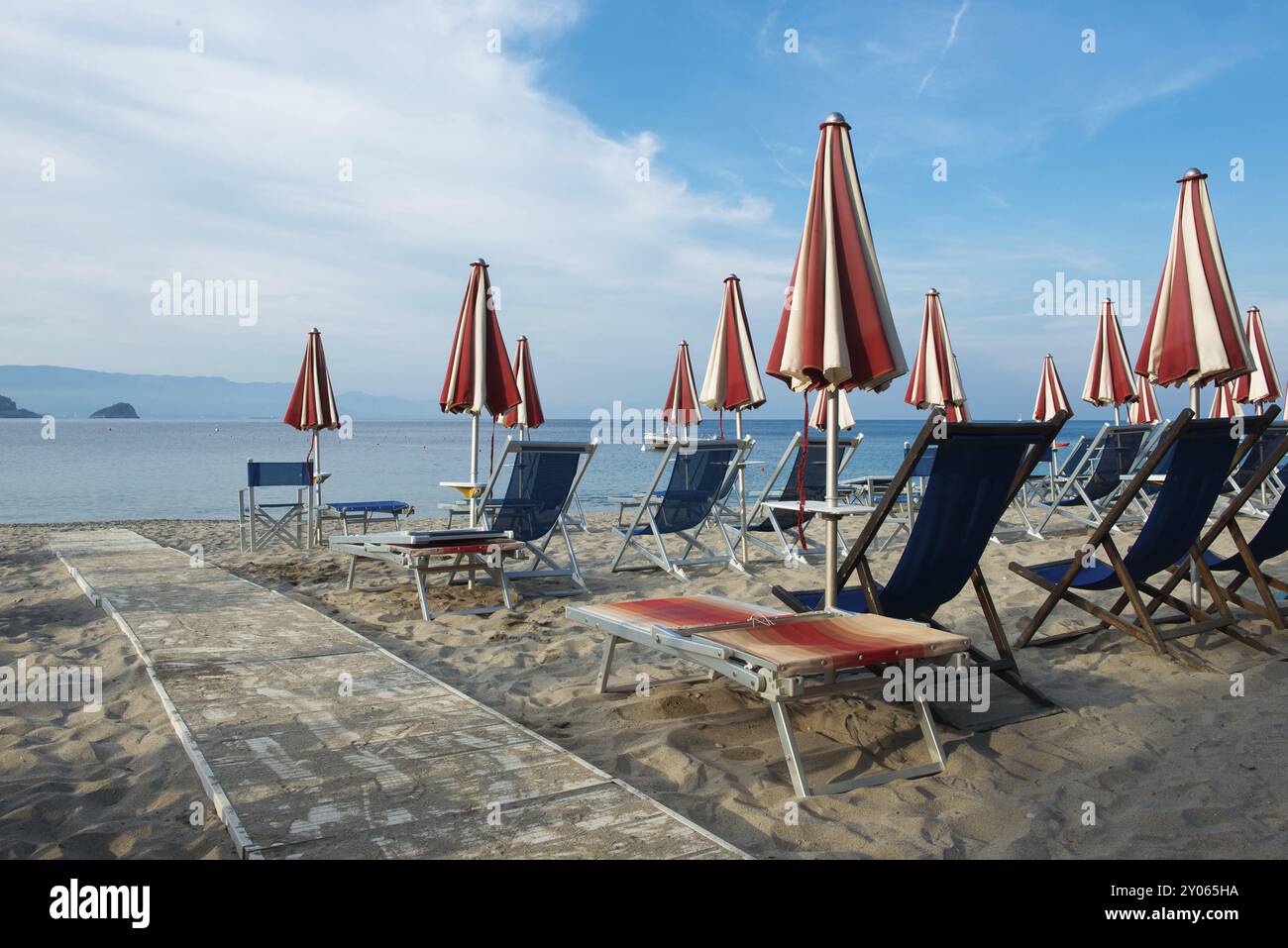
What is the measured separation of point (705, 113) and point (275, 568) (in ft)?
28.6

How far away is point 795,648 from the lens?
2.57 metres

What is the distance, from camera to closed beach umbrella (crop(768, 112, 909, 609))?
3311 mm

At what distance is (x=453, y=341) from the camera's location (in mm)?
6688

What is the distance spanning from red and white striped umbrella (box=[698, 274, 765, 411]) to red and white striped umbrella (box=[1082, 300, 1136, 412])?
584cm

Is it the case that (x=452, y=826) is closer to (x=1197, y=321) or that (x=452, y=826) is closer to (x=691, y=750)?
(x=691, y=750)

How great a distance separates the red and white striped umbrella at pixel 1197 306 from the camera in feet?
18.3

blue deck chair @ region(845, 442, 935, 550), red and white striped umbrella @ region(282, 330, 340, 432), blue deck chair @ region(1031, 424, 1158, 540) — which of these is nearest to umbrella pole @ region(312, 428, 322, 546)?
red and white striped umbrella @ region(282, 330, 340, 432)

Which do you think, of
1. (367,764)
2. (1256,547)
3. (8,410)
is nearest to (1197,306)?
(1256,547)

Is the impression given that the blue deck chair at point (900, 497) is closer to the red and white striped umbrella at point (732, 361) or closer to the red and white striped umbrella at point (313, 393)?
the red and white striped umbrella at point (732, 361)

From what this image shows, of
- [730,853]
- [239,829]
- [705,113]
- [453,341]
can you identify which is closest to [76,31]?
[453,341]

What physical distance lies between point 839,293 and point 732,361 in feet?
16.8

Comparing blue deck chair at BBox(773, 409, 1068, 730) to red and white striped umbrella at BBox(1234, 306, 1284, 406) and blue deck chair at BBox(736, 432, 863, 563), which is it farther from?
red and white striped umbrella at BBox(1234, 306, 1284, 406)

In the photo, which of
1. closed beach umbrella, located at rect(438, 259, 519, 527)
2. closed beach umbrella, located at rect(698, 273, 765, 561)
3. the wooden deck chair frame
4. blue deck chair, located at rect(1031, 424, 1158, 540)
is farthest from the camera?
blue deck chair, located at rect(1031, 424, 1158, 540)

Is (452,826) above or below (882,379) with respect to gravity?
below
